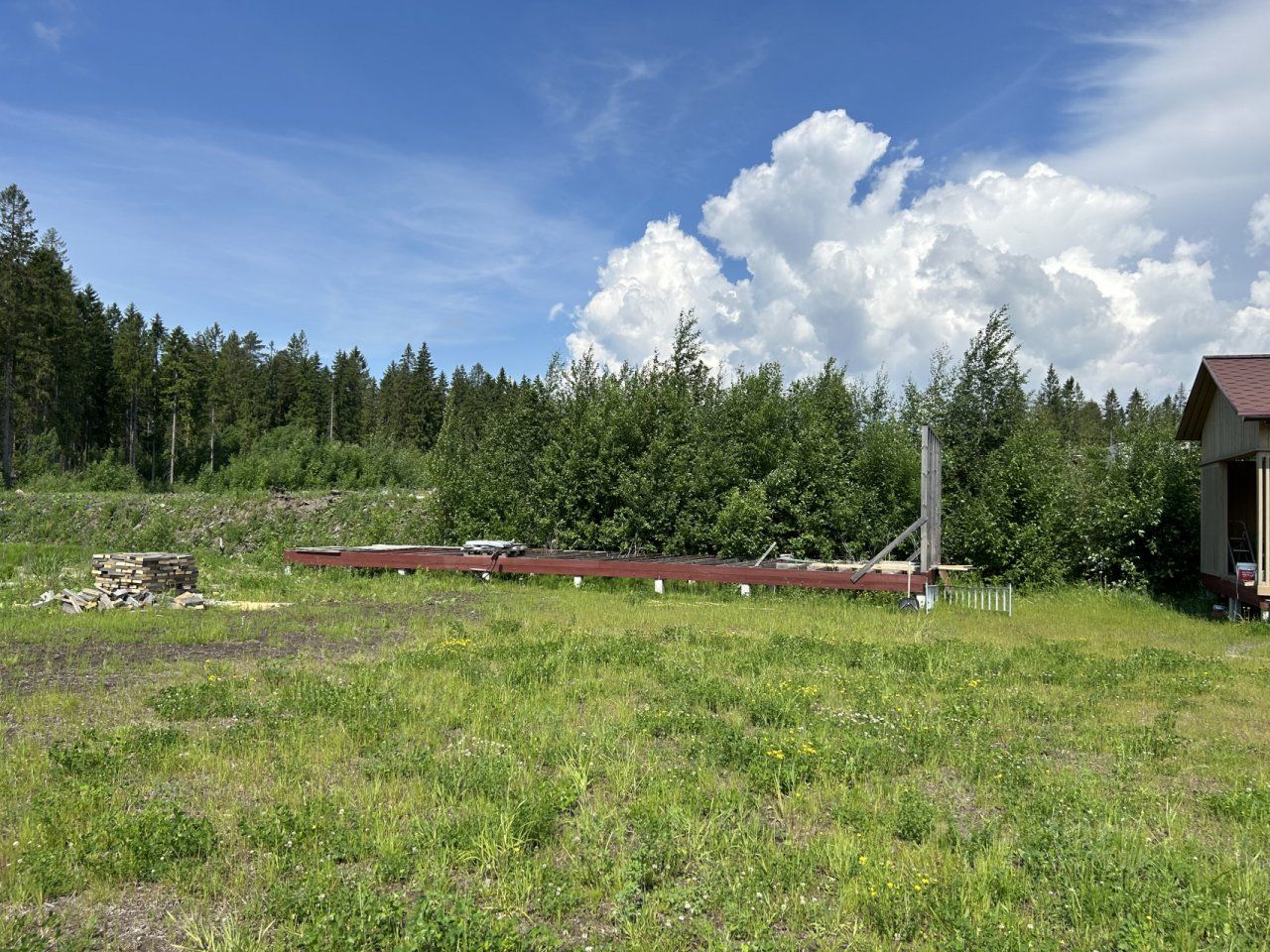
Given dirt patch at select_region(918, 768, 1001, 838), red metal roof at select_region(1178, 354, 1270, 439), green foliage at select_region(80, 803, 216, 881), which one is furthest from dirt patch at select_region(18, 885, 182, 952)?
red metal roof at select_region(1178, 354, 1270, 439)

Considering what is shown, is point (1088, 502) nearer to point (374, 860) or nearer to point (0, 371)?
point (374, 860)

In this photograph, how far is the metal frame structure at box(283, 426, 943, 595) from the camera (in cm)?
1510

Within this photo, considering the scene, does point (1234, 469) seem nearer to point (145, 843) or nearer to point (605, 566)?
point (605, 566)

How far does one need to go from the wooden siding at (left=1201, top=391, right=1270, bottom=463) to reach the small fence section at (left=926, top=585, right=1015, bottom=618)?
473 cm

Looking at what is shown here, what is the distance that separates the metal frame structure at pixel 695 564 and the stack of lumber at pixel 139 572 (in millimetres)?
4076

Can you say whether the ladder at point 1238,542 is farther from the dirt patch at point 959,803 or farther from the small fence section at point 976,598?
the dirt patch at point 959,803

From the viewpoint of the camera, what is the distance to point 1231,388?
14.5 metres

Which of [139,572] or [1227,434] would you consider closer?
[139,572]

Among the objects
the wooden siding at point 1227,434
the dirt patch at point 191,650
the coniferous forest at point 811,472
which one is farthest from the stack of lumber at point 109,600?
the wooden siding at point 1227,434

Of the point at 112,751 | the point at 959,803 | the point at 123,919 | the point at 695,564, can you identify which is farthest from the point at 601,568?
the point at 123,919

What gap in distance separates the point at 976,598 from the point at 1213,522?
540 centimetres

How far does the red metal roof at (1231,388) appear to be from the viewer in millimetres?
13680

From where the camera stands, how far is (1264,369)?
15.1 m

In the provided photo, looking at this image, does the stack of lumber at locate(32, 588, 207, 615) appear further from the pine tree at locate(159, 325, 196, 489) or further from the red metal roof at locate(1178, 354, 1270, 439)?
the pine tree at locate(159, 325, 196, 489)
